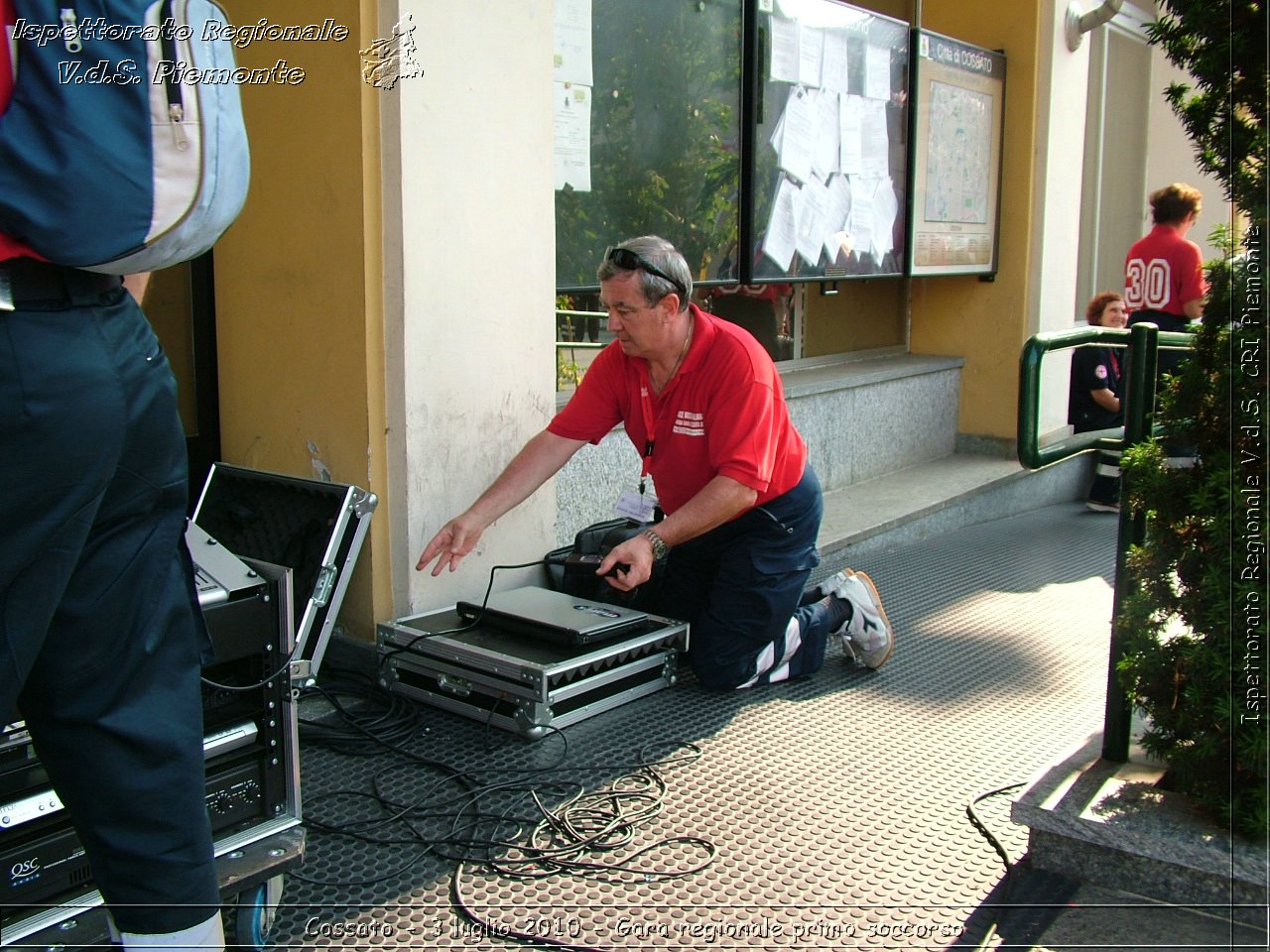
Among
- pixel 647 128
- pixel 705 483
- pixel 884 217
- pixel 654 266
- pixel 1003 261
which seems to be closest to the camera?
pixel 654 266

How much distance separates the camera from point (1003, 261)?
7.27 metres

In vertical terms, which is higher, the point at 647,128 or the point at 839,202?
the point at 647,128

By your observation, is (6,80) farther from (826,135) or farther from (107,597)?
(826,135)

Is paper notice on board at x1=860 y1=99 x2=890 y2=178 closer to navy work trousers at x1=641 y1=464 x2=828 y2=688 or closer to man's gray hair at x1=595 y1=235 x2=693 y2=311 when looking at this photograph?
navy work trousers at x1=641 y1=464 x2=828 y2=688

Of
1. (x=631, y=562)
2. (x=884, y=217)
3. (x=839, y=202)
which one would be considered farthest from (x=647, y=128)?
(x=631, y=562)

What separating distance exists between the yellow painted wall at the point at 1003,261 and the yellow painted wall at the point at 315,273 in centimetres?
465

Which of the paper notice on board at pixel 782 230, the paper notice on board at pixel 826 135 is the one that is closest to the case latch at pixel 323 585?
the paper notice on board at pixel 782 230

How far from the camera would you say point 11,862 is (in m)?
1.97

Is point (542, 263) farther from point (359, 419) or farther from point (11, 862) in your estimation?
point (11, 862)

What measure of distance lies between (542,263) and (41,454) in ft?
8.26

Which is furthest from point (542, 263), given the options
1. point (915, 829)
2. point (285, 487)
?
point (915, 829)

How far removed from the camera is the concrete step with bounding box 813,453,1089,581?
5.47 metres

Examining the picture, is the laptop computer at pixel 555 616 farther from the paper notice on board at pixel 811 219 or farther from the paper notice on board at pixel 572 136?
the paper notice on board at pixel 811 219

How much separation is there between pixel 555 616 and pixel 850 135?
3435 millimetres
